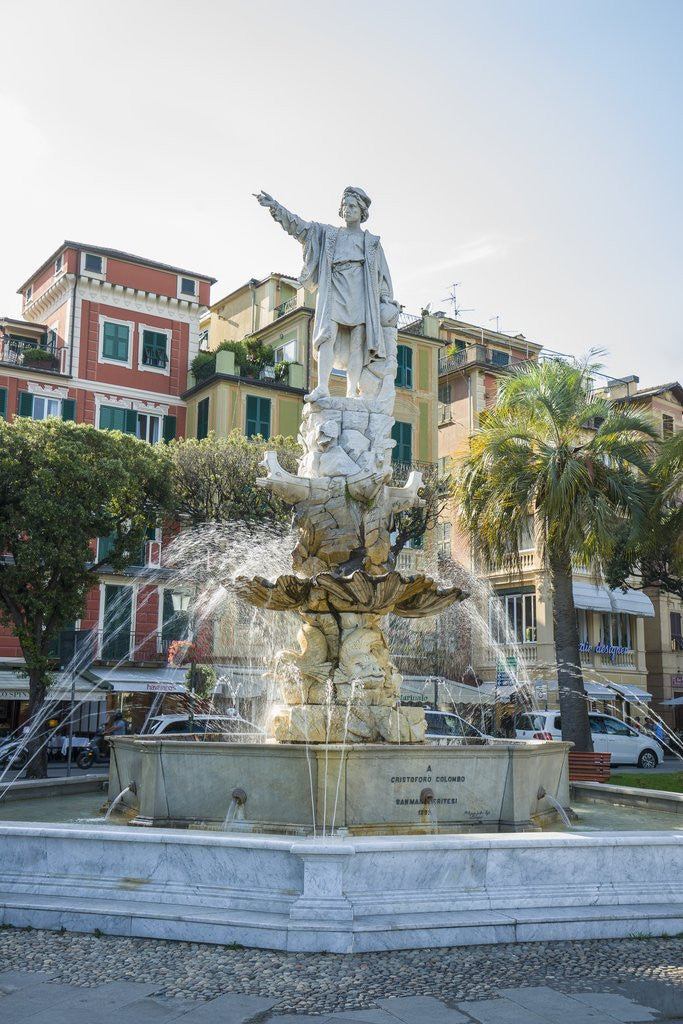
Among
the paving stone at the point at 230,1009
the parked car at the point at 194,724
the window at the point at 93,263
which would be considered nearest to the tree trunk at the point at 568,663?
the parked car at the point at 194,724

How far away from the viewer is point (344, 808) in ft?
31.0

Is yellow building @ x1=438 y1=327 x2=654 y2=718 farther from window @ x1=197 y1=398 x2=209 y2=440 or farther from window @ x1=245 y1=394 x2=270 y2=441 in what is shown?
window @ x1=197 y1=398 x2=209 y2=440

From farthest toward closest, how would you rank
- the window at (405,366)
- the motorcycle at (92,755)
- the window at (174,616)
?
the window at (405,366)
the window at (174,616)
the motorcycle at (92,755)

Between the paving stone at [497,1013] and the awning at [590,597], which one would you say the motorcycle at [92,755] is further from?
the paving stone at [497,1013]

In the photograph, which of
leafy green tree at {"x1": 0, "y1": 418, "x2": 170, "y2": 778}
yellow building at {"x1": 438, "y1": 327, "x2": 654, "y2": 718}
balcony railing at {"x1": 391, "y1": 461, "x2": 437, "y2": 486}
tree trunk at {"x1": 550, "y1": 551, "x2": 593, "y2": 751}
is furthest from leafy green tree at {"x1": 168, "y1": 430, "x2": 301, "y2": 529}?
tree trunk at {"x1": 550, "y1": 551, "x2": 593, "y2": 751}

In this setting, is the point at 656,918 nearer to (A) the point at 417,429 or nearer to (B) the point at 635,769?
(B) the point at 635,769

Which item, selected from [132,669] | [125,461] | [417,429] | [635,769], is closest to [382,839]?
[125,461]

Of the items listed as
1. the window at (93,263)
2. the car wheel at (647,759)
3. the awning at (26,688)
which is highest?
the window at (93,263)

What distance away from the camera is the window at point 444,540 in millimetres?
37250

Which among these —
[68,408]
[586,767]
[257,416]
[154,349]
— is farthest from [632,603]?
[586,767]

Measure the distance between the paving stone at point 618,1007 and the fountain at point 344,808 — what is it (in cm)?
124

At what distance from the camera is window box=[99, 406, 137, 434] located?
38000 mm

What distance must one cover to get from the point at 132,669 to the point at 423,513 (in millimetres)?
11102

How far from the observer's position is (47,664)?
23062 millimetres
